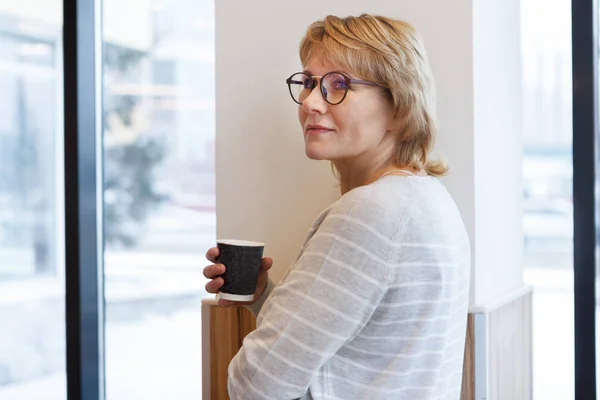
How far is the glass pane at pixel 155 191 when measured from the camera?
2316 mm

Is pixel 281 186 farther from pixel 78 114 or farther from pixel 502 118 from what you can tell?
pixel 78 114

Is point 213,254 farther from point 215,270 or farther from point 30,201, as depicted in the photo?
point 30,201

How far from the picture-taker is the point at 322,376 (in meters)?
1.10

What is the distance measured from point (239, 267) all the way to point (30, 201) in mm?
2412

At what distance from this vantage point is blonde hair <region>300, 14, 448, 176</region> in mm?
1189

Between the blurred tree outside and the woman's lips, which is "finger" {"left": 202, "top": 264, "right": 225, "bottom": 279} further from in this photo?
the blurred tree outside

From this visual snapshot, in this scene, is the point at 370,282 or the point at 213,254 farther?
the point at 213,254

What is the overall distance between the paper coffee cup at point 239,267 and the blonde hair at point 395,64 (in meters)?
0.30

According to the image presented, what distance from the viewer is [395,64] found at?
119 cm

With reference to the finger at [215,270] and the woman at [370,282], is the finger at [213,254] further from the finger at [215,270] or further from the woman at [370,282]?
the woman at [370,282]

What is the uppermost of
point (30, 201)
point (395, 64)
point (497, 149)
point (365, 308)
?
point (395, 64)

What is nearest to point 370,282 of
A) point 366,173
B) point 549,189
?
point 366,173

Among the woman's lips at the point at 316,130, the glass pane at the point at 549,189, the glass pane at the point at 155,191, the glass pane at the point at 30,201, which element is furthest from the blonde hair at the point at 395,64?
the glass pane at the point at 30,201

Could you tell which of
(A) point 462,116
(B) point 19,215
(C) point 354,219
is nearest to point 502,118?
(A) point 462,116
